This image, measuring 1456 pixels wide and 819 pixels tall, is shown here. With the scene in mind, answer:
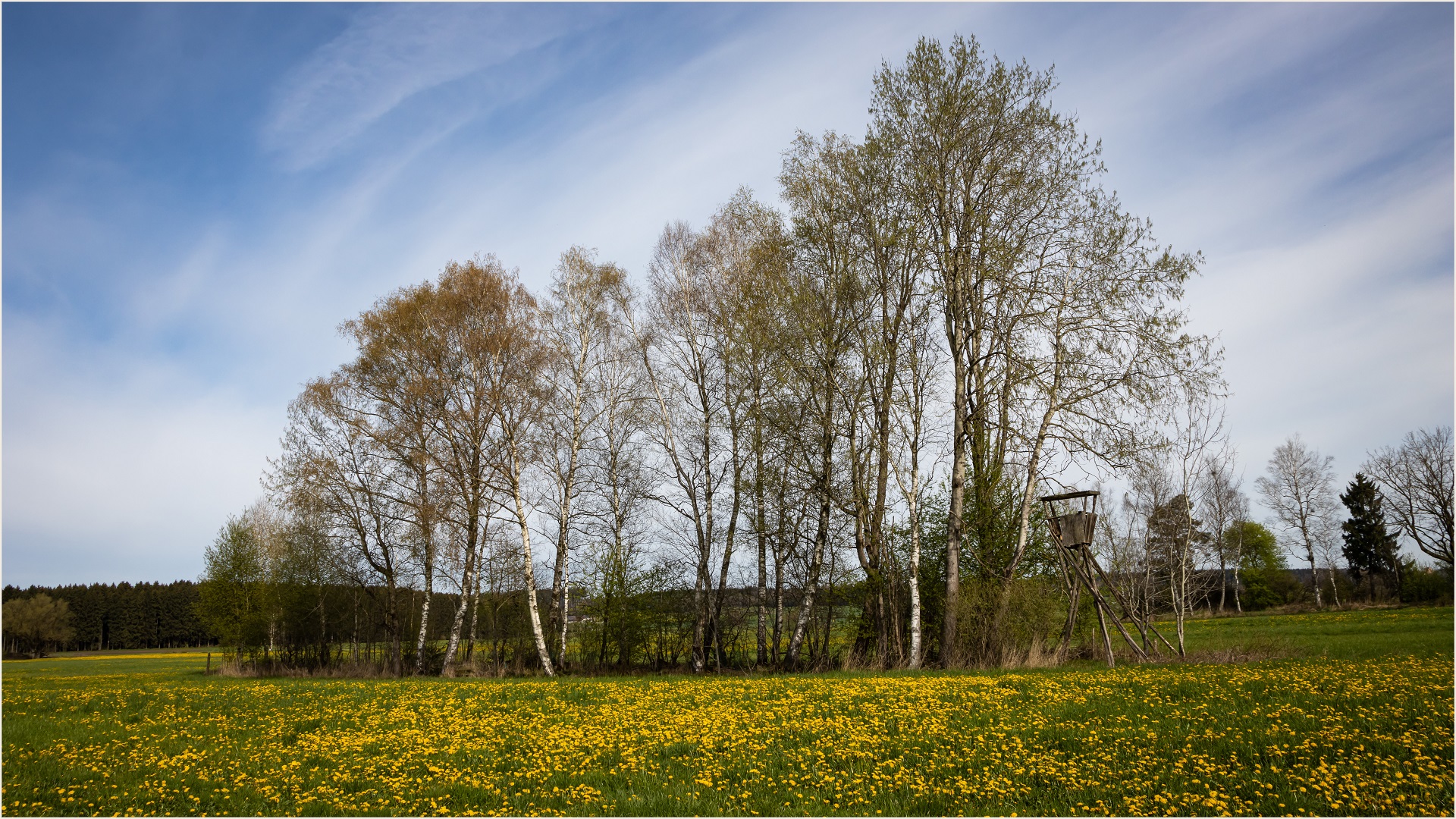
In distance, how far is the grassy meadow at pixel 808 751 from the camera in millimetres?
6234

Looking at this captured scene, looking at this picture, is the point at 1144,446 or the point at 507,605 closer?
Answer: the point at 1144,446

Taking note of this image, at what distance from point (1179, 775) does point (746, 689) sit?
7.99m

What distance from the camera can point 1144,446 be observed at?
1723cm

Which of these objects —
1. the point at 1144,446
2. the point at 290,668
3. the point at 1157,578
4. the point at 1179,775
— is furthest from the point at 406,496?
→ the point at 1157,578

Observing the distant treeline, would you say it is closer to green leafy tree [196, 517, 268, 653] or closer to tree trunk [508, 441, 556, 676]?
green leafy tree [196, 517, 268, 653]

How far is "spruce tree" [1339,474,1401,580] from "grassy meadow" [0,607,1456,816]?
162ft

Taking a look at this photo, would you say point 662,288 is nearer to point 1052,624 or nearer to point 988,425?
point 988,425

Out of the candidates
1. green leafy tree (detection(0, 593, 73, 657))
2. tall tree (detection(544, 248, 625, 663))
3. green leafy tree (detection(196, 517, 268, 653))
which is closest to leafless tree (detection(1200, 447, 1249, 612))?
tall tree (detection(544, 248, 625, 663))

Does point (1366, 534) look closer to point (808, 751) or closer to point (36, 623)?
point (808, 751)

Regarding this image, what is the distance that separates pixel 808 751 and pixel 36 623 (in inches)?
3514

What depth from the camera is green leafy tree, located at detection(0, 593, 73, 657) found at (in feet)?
218

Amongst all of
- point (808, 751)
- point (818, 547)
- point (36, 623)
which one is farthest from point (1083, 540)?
point (36, 623)

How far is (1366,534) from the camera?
52094mm

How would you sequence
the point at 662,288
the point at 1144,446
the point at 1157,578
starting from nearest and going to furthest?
the point at 1144,446, the point at 662,288, the point at 1157,578
